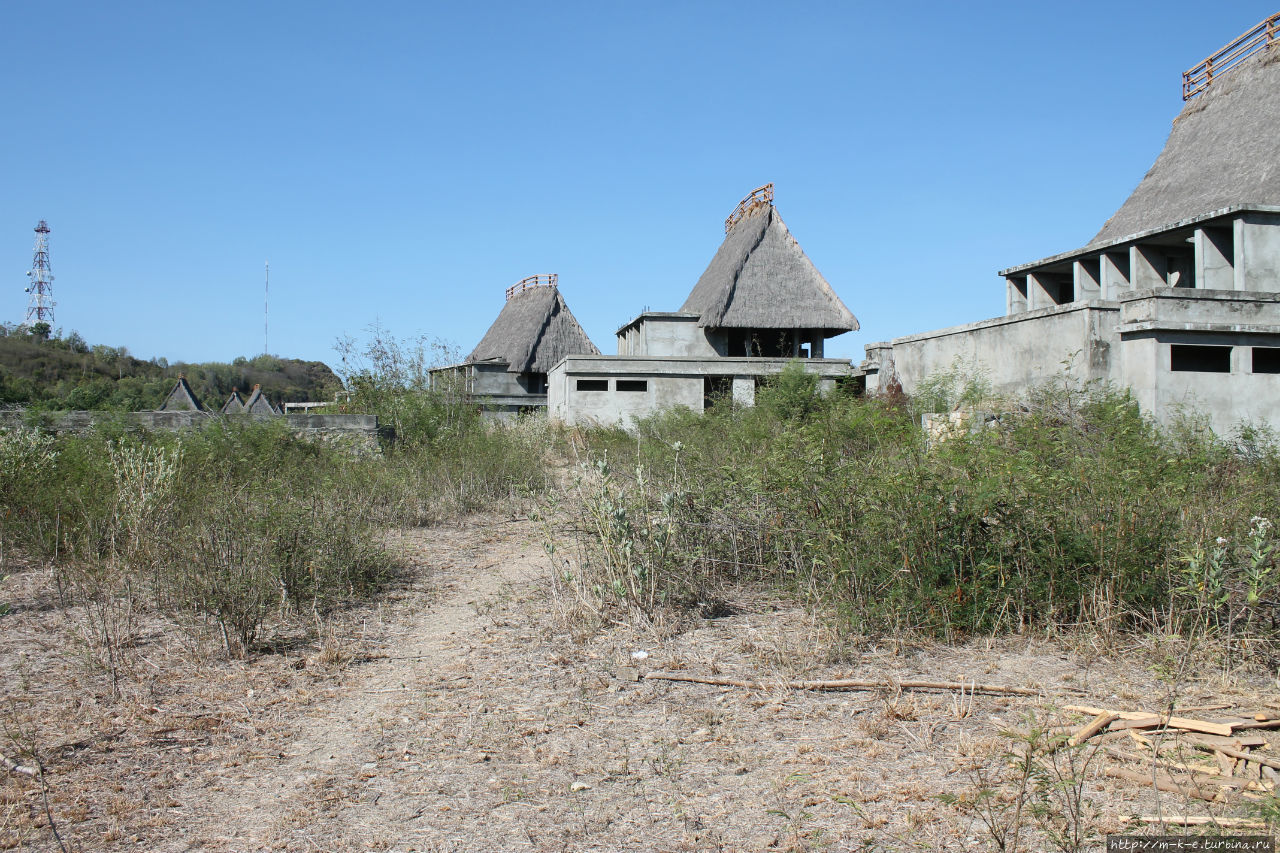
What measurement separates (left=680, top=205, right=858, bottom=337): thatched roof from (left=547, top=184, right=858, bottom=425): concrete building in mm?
27

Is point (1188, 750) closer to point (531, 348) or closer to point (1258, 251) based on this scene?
point (1258, 251)

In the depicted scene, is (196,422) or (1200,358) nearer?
(196,422)

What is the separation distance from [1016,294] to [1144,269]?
11.7ft

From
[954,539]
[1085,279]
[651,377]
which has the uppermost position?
[1085,279]

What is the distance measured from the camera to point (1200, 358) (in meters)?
12.9

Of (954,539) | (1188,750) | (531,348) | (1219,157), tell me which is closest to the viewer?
(1188,750)

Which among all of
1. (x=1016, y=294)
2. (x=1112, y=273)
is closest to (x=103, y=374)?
(x=1016, y=294)

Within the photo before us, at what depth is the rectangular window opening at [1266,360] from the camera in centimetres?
1191

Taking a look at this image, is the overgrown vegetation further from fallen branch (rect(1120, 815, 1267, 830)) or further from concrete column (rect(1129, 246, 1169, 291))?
concrete column (rect(1129, 246, 1169, 291))

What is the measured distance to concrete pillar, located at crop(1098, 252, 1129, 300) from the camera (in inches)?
641

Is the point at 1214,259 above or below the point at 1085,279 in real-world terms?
below

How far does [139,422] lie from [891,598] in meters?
9.02

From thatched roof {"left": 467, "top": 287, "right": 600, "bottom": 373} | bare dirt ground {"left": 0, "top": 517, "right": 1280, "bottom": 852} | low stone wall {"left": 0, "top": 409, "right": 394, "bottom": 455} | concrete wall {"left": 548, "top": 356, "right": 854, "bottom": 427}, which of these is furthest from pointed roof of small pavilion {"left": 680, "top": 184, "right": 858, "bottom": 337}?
bare dirt ground {"left": 0, "top": 517, "right": 1280, "bottom": 852}

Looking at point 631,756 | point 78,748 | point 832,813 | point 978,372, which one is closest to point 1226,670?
point 832,813
